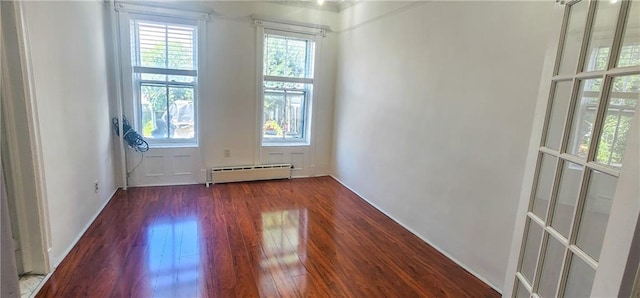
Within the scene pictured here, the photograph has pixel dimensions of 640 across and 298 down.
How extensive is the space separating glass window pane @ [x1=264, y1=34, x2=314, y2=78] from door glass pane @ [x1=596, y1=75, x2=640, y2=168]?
3973 millimetres

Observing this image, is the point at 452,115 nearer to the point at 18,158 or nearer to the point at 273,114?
the point at 273,114

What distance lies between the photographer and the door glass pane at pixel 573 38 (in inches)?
49.4

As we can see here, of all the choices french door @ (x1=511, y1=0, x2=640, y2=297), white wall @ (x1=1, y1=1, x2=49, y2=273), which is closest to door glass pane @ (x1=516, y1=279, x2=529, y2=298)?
french door @ (x1=511, y1=0, x2=640, y2=297)

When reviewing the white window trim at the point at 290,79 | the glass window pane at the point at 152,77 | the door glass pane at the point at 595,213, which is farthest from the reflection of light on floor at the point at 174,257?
the door glass pane at the point at 595,213

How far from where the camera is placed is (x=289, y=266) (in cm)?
242

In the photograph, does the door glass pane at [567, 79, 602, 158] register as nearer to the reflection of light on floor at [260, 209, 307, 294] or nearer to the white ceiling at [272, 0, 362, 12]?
the reflection of light on floor at [260, 209, 307, 294]

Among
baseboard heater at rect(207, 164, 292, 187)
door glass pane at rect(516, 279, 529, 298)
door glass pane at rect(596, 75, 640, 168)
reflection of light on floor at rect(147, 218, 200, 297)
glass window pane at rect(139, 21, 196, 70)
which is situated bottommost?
reflection of light on floor at rect(147, 218, 200, 297)

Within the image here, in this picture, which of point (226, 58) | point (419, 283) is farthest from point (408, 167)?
point (226, 58)

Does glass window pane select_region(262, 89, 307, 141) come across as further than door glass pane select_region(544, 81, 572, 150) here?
Yes

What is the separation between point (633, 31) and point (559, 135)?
473mm

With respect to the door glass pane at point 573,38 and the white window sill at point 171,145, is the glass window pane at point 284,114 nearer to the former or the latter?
the white window sill at point 171,145

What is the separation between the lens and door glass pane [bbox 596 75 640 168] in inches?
40.7

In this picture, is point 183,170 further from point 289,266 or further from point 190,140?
point 289,266

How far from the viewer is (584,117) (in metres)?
1.24
